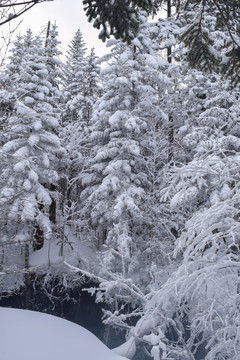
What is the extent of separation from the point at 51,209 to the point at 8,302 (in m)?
7.82

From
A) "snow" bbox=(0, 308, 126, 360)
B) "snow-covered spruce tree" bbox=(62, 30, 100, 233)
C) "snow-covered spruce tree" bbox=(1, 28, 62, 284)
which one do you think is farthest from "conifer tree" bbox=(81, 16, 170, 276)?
"snow" bbox=(0, 308, 126, 360)

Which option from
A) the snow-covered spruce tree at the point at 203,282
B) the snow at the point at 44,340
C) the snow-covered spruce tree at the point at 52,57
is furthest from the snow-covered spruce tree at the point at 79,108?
the snow at the point at 44,340

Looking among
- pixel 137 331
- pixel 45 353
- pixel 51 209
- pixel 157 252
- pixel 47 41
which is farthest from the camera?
pixel 51 209

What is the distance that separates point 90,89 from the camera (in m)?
26.8

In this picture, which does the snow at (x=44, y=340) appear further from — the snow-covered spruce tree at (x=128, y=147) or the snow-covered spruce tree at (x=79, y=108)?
the snow-covered spruce tree at (x=79, y=108)

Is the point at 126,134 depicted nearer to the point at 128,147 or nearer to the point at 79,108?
→ the point at 128,147

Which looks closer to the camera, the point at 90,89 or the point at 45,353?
the point at 45,353

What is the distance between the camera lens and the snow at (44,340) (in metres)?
3.70

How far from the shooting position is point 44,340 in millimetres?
4023

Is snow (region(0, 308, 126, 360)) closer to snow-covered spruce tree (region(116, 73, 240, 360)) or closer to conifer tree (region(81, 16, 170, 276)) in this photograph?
snow-covered spruce tree (region(116, 73, 240, 360))

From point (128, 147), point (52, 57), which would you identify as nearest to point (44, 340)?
point (128, 147)

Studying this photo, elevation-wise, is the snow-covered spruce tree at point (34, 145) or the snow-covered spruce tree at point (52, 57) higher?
the snow-covered spruce tree at point (52, 57)

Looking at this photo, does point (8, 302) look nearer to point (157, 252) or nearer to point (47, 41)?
point (157, 252)

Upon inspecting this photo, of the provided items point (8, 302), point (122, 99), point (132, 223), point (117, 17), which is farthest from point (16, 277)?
point (117, 17)
